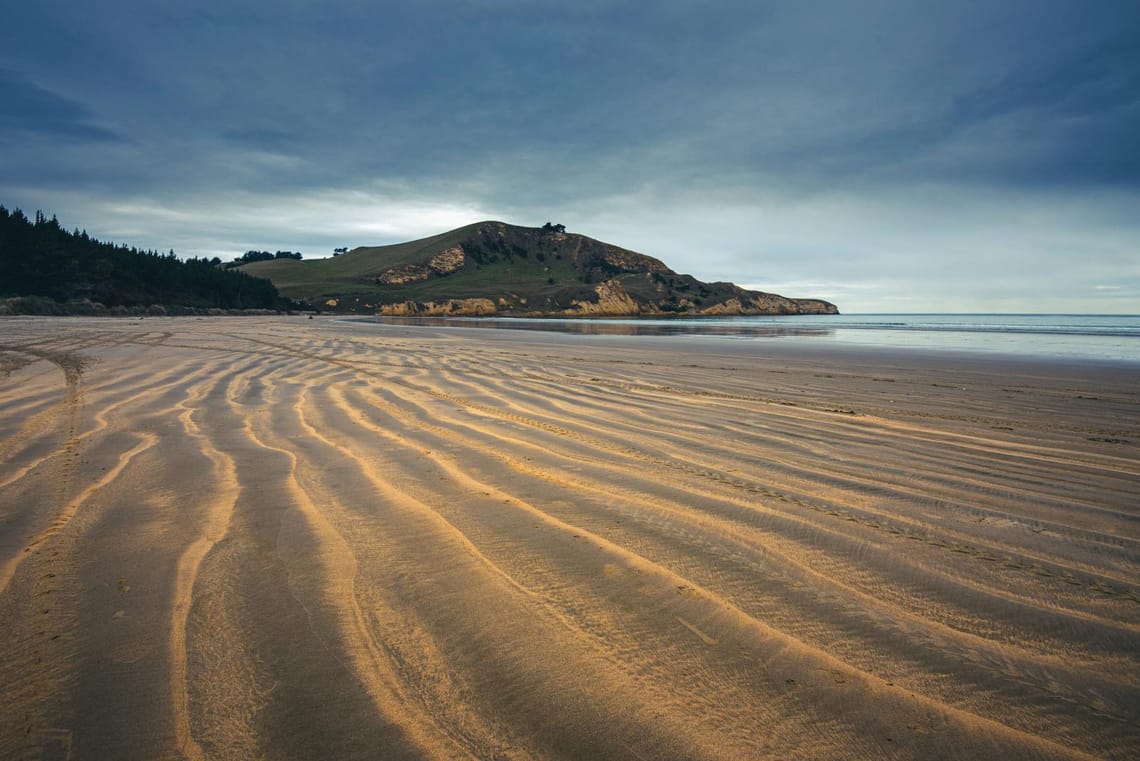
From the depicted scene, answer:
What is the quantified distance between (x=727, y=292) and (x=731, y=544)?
100 meters

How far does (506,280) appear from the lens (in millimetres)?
101875

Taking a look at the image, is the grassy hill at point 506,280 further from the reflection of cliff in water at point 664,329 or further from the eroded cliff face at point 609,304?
the reflection of cliff in water at point 664,329

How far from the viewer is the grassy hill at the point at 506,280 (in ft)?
235

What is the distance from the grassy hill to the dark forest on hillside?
70.0ft

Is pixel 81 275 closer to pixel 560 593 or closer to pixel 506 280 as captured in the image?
pixel 560 593

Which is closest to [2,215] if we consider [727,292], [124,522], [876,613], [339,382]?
[339,382]

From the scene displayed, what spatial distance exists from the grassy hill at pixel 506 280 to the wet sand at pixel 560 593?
64.2 meters

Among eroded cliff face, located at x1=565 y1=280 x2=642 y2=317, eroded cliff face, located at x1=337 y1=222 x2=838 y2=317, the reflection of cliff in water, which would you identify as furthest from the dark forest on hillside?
eroded cliff face, located at x1=565 y1=280 x2=642 y2=317

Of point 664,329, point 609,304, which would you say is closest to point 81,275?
point 664,329

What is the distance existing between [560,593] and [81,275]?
54310 mm

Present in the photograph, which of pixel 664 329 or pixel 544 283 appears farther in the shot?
pixel 544 283

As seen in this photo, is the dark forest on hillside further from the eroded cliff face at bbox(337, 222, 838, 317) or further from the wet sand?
the wet sand

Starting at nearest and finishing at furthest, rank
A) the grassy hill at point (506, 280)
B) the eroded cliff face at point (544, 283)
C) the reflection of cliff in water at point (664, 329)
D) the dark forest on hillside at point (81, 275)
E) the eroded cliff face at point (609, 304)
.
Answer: the reflection of cliff in water at point (664, 329), the dark forest on hillside at point (81, 275), the eroded cliff face at point (609, 304), the eroded cliff face at point (544, 283), the grassy hill at point (506, 280)

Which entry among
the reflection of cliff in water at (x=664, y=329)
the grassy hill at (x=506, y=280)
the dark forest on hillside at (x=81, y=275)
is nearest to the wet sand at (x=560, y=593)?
the reflection of cliff in water at (x=664, y=329)
